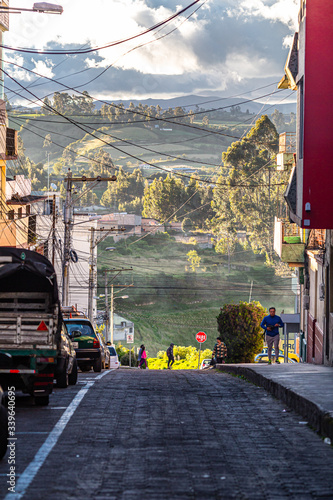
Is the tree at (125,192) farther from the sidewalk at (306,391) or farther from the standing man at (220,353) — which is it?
the sidewalk at (306,391)

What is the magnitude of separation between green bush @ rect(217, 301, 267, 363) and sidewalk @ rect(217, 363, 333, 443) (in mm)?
23797

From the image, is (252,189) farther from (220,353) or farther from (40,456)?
→ (40,456)

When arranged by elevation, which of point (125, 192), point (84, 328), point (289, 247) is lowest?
point (84, 328)

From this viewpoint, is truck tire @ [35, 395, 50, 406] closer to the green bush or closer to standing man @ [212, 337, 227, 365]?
standing man @ [212, 337, 227, 365]

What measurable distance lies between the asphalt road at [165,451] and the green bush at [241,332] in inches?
1136

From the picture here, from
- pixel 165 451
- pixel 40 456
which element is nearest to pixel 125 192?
pixel 165 451

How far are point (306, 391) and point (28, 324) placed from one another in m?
4.71

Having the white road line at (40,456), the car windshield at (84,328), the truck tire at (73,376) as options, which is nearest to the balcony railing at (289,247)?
the car windshield at (84,328)

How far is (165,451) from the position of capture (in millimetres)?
8469

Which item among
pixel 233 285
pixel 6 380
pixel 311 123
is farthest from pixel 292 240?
pixel 233 285

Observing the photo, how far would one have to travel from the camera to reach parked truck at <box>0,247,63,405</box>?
12.3 m

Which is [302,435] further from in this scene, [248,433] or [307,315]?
[307,315]

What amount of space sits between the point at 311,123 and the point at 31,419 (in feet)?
36.7

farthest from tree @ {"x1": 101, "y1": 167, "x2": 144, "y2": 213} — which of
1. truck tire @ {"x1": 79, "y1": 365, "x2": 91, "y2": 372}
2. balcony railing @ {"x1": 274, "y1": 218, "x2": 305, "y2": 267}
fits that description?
truck tire @ {"x1": 79, "y1": 365, "x2": 91, "y2": 372}
